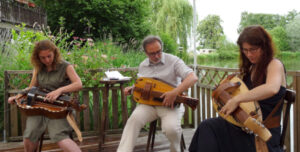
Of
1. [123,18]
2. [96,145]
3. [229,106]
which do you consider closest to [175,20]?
[123,18]

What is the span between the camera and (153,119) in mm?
2434

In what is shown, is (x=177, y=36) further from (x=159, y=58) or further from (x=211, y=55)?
(x=159, y=58)

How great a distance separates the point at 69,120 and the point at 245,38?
1440 mm

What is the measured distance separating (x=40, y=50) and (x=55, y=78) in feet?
0.85

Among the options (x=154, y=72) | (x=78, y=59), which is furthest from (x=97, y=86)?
(x=154, y=72)

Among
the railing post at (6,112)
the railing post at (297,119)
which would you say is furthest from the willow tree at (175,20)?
the railing post at (297,119)

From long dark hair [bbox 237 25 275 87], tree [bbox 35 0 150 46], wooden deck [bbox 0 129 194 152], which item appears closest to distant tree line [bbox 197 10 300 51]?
long dark hair [bbox 237 25 275 87]

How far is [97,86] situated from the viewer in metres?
3.40

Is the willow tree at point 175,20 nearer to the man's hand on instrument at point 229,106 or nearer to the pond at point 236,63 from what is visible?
the pond at point 236,63

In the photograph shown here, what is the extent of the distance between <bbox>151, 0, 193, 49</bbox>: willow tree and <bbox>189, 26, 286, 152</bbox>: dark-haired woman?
11688mm

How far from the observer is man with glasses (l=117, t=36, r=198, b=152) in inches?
87.3

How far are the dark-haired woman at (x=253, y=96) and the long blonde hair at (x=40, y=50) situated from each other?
4.34 feet

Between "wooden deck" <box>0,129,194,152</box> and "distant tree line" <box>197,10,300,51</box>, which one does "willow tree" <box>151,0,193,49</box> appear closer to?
"distant tree line" <box>197,10,300,51</box>

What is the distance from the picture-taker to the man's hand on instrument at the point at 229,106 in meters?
1.49
